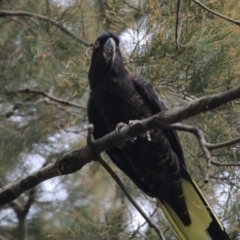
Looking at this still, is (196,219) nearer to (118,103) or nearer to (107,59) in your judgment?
(118,103)

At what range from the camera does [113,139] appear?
1967 millimetres

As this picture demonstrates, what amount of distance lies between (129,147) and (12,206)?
1.39 metres

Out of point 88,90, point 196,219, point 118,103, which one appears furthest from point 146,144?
point 88,90

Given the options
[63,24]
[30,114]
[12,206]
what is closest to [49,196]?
[12,206]

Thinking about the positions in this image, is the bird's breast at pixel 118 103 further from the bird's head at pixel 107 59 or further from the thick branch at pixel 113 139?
the thick branch at pixel 113 139

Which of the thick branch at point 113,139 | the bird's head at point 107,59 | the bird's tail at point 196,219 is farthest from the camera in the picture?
the bird's head at point 107,59

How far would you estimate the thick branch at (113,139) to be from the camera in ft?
5.46

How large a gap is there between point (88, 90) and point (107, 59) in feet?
1.07

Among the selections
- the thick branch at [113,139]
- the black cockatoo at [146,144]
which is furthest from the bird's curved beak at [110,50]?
the thick branch at [113,139]

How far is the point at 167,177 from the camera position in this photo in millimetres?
2348

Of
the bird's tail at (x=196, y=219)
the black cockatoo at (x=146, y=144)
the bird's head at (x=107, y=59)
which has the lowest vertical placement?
the bird's tail at (x=196, y=219)

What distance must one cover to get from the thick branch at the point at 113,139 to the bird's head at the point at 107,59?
415 mm

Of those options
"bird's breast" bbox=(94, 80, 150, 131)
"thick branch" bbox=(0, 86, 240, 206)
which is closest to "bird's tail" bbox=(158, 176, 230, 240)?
"bird's breast" bbox=(94, 80, 150, 131)

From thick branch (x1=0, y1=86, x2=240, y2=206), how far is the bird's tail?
46 cm
